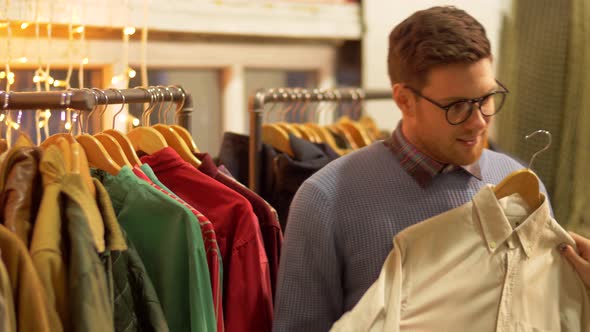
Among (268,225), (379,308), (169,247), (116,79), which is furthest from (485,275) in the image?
(116,79)

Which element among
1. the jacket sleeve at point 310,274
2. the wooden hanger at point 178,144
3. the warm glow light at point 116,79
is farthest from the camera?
the warm glow light at point 116,79

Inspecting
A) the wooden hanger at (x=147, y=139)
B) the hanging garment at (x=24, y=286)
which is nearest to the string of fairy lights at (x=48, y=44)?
the wooden hanger at (x=147, y=139)

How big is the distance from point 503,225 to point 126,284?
2.13 feet

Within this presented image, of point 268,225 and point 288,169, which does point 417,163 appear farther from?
point 288,169

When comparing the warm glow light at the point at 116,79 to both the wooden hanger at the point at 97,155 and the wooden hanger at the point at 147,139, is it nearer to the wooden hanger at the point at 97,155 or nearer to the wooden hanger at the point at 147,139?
the wooden hanger at the point at 147,139

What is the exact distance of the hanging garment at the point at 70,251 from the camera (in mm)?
1221

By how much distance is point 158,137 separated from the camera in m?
1.65

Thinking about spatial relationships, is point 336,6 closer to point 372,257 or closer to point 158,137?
point 158,137

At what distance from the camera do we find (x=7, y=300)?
1155 millimetres

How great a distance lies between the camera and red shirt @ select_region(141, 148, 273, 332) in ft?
4.89

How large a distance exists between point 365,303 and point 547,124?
185 centimetres

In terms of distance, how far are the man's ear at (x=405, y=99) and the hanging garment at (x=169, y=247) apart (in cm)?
43

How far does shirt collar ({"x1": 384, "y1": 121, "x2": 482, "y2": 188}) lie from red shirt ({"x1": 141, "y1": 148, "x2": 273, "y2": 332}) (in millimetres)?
308

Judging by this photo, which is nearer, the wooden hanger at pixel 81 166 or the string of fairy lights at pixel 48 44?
the wooden hanger at pixel 81 166
